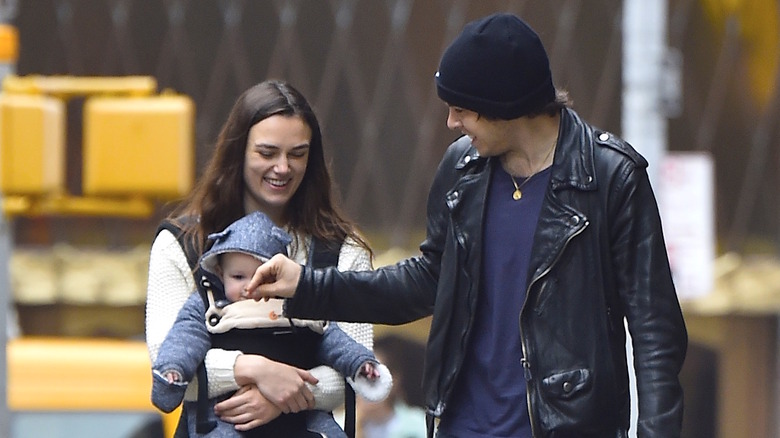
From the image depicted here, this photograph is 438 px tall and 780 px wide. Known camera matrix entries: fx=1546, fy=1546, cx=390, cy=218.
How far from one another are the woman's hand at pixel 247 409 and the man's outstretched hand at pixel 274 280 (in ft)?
0.72

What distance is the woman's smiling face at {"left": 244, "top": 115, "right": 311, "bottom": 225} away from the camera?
3.74 m

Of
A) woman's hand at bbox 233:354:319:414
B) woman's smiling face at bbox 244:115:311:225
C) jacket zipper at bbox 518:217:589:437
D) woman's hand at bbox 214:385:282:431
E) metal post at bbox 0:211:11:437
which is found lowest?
metal post at bbox 0:211:11:437

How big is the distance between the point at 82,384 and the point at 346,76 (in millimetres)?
6048

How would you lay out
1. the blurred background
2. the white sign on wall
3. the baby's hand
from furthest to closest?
the blurred background, the white sign on wall, the baby's hand

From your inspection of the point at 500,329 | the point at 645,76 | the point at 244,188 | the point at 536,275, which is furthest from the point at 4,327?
the point at 536,275

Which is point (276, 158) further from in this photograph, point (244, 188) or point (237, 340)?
point (237, 340)

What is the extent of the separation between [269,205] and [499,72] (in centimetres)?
75

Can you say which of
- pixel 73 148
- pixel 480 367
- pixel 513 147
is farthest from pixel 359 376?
pixel 73 148

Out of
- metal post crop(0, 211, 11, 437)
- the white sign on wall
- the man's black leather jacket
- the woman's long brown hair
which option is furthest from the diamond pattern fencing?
the man's black leather jacket

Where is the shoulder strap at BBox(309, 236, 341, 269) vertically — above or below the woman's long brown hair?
below

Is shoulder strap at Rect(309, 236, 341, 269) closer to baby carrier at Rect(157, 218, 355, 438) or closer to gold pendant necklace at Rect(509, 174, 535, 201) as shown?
baby carrier at Rect(157, 218, 355, 438)

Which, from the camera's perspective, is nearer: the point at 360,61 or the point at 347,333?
the point at 347,333

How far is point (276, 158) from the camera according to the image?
3746 millimetres

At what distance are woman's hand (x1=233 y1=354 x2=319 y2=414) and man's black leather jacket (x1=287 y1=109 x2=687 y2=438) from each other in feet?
1.06
